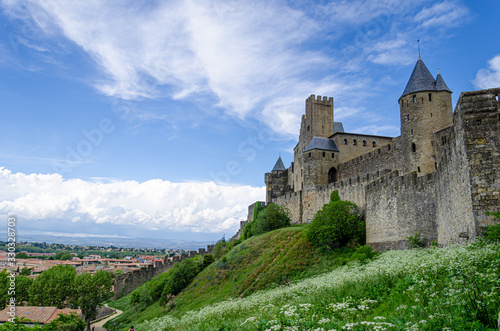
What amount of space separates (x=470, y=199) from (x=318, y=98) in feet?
145

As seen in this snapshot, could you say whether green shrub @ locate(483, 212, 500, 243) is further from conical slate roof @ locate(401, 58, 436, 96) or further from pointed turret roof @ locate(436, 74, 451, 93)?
pointed turret roof @ locate(436, 74, 451, 93)

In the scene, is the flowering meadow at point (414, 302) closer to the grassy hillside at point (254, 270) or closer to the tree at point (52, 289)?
the grassy hillside at point (254, 270)

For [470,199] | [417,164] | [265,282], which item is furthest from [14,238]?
[417,164]

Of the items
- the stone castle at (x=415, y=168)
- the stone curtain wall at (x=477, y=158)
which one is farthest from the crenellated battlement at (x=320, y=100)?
the stone curtain wall at (x=477, y=158)

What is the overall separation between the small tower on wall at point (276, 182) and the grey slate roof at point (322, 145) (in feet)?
48.7

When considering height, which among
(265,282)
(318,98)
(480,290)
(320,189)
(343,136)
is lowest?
(265,282)

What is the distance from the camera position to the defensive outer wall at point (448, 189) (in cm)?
1084

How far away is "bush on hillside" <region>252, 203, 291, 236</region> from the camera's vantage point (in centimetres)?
4194

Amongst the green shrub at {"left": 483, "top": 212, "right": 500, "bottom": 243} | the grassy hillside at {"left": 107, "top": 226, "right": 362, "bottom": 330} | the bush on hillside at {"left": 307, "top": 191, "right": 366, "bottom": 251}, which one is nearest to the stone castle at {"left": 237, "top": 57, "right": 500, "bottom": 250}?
the green shrub at {"left": 483, "top": 212, "right": 500, "bottom": 243}

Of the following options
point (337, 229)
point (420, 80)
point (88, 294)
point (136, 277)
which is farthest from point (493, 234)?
point (136, 277)

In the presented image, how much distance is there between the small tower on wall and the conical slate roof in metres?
31.4

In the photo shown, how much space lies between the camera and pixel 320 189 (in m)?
41.9

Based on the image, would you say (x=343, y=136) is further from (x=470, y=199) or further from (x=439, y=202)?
(x=470, y=199)

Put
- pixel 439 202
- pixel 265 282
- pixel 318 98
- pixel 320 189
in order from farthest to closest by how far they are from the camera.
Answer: pixel 318 98, pixel 320 189, pixel 265 282, pixel 439 202
